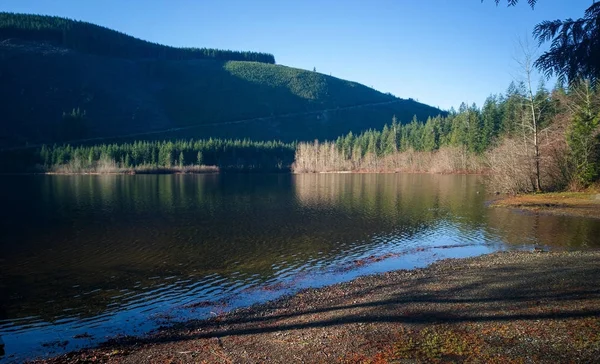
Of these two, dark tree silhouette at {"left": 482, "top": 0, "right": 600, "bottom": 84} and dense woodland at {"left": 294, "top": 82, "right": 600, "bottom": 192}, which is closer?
dark tree silhouette at {"left": 482, "top": 0, "right": 600, "bottom": 84}

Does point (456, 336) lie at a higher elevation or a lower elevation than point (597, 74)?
lower

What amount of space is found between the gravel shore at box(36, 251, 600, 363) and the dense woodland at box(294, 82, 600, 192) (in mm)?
6739

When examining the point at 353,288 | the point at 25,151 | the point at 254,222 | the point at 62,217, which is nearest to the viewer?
the point at 353,288

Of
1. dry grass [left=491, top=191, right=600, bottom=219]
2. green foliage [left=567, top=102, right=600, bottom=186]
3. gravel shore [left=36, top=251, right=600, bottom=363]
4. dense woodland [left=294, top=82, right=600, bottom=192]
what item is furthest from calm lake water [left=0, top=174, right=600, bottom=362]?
green foliage [left=567, top=102, right=600, bottom=186]

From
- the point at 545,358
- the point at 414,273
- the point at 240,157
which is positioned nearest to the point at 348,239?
the point at 414,273

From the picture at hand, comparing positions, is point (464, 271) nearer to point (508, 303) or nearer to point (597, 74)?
point (508, 303)

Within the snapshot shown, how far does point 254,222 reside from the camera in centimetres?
4147

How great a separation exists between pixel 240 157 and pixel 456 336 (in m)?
153

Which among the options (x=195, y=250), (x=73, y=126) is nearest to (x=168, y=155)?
(x=73, y=126)

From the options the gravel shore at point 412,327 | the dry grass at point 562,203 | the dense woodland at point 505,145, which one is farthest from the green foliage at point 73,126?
the gravel shore at point 412,327

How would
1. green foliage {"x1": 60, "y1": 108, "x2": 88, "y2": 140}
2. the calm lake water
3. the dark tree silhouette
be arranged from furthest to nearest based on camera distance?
green foliage {"x1": 60, "y1": 108, "x2": 88, "y2": 140} < the calm lake water < the dark tree silhouette

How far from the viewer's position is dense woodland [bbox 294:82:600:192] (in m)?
49.7

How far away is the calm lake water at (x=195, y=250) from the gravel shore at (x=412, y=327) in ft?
8.72

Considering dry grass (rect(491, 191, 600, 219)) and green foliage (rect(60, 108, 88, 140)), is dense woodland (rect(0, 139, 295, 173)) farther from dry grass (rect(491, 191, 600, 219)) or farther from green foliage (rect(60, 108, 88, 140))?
dry grass (rect(491, 191, 600, 219))
